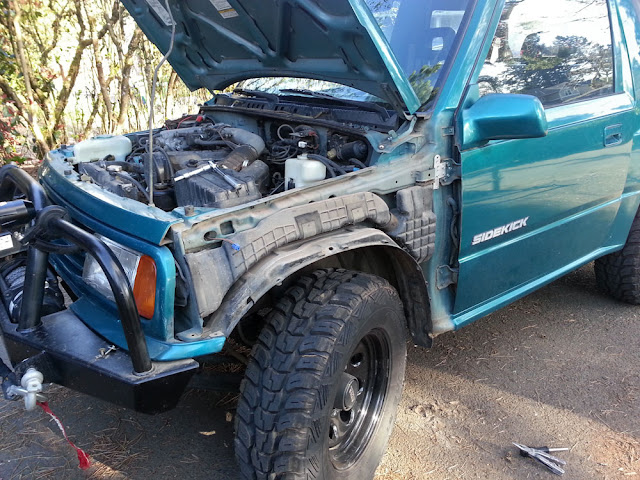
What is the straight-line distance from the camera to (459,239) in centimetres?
271

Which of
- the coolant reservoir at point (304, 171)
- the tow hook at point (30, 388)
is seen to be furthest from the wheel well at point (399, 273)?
the tow hook at point (30, 388)

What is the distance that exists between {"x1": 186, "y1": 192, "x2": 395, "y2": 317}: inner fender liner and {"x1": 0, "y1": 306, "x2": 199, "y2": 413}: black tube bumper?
238 mm

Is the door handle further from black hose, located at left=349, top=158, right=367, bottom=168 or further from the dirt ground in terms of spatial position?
black hose, located at left=349, top=158, right=367, bottom=168

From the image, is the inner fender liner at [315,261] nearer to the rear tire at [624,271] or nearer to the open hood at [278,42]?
the open hood at [278,42]

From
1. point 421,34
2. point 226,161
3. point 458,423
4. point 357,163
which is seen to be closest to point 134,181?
point 226,161

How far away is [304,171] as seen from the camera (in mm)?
2475

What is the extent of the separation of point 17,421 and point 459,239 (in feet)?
7.76

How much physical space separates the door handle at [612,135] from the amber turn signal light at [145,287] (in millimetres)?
2608

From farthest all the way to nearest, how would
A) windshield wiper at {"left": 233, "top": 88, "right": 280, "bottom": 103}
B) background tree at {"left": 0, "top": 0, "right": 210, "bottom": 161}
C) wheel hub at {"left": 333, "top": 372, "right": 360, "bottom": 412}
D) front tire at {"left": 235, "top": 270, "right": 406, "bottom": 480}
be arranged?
background tree at {"left": 0, "top": 0, "right": 210, "bottom": 161}, windshield wiper at {"left": 233, "top": 88, "right": 280, "bottom": 103}, wheel hub at {"left": 333, "top": 372, "right": 360, "bottom": 412}, front tire at {"left": 235, "top": 270, "right": 406, "bottom": 480}

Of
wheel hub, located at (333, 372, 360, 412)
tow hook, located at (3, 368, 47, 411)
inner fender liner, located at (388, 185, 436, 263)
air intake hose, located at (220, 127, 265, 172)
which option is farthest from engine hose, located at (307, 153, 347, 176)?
tow hook, located at (3, 368, 47, 411)

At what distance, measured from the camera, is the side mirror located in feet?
7.75

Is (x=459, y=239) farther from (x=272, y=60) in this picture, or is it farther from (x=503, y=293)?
(x=272, y=60)

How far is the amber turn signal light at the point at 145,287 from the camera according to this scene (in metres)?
1.85

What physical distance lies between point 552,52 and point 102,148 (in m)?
2.44
